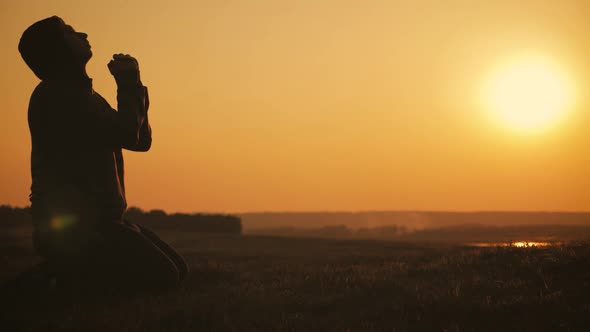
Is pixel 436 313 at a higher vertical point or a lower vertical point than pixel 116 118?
lower

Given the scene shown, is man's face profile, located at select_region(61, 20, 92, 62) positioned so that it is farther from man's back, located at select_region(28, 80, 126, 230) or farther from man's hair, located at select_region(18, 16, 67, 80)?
man's back, located at select_region(28, 80, 126, 230)

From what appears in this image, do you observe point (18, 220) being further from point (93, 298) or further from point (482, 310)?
point (482, 310)

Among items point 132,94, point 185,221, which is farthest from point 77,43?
point 185,221

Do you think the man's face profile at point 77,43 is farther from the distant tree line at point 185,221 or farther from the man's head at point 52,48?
the distant tree line at point 185,221

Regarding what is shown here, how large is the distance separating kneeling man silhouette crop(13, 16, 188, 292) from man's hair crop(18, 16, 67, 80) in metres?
0.01

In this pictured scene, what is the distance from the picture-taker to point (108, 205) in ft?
28.2

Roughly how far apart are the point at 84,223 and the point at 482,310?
18.5 feet

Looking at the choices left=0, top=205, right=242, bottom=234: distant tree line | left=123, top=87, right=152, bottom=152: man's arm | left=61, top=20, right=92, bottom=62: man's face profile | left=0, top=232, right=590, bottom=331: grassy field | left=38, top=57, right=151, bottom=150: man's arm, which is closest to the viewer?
left=0, top=232, right=590, bottom=331: grassy field

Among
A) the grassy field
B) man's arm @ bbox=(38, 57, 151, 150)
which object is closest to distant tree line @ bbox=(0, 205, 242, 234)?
the grassy field

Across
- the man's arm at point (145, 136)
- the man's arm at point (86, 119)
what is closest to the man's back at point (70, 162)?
the man's arm at point (86, 119)

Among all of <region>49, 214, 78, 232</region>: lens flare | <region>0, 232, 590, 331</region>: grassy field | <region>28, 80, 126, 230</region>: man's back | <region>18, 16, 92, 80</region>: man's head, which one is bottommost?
<region>0, 232, 590, 331</region>: grassy field

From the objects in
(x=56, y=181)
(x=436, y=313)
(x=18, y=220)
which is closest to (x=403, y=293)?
(x=436, y=313)

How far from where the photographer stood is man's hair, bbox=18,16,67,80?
8516 millimetres

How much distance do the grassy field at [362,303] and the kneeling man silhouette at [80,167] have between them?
513 millimetres
